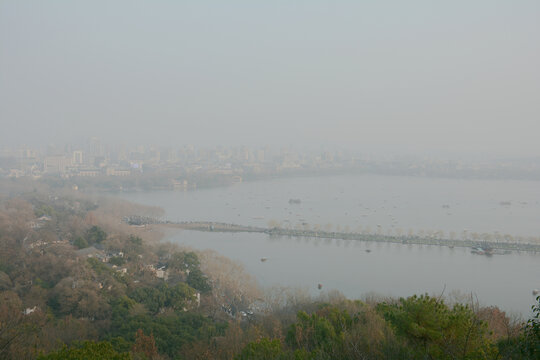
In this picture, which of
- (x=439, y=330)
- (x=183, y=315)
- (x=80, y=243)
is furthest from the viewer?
(x=80, y=243)

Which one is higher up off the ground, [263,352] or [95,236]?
[263,352]

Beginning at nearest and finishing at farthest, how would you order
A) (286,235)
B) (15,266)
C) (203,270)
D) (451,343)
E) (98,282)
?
(451,343) < (98,282) < (15,266) < (203,270) < (286,235)

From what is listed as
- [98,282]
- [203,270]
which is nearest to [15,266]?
[98,282]

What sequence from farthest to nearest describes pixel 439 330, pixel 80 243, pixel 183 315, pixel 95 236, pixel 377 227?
pixel 377 227, pixel 95 236, pixel 80 243, pixel 183 315, pixel 439 330

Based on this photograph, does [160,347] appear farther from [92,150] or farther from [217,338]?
[92,150]

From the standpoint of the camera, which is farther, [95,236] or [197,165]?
[197,165]

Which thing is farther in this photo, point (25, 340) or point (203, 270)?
point (203, 270)

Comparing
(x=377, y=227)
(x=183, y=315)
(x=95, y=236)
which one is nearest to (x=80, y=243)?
(x=95, y=236)

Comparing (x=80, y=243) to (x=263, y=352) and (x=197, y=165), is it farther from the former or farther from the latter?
(x=197, y=165)

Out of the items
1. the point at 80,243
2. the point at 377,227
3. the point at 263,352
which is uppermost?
the point at 263,352
